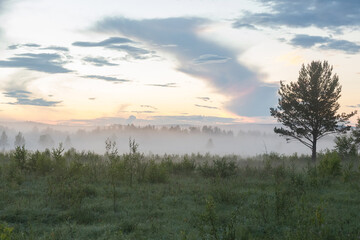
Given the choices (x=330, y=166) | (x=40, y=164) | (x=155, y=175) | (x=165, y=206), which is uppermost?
(x=330, y=166)

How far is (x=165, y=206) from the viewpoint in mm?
8734

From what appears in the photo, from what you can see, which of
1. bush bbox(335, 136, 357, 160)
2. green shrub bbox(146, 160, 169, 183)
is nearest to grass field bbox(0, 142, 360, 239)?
green shrub bbox(146, 160, 169, 183)

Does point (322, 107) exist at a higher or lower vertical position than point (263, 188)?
higher

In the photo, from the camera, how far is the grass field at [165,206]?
20.6 feet

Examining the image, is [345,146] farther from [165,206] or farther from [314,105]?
[165,206]

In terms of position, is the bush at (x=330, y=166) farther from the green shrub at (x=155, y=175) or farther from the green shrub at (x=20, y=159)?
the green shrub at (x=20, y=159)

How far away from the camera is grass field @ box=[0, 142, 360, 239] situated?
247 inches

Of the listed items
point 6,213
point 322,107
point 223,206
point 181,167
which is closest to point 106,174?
point 181,167

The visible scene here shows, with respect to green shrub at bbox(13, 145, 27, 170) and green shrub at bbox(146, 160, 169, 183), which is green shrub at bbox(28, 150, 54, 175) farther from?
green shrub at bbox(146, 160, 169, 183)

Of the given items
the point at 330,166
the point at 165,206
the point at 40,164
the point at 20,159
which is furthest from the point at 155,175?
the point at 330,166

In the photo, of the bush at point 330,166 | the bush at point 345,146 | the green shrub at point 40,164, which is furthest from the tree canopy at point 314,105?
the green shrub at point 40,164

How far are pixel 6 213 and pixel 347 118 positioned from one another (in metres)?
26.7

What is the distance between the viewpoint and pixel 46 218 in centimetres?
760

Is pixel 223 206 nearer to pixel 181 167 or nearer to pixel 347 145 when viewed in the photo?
pixel 181 167
